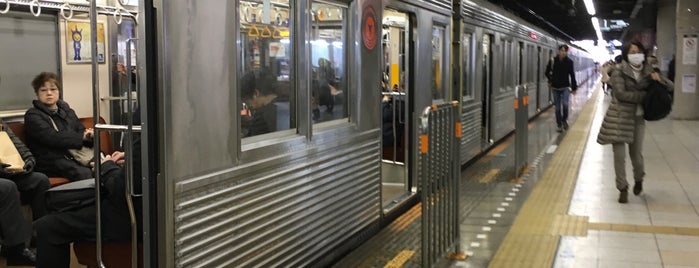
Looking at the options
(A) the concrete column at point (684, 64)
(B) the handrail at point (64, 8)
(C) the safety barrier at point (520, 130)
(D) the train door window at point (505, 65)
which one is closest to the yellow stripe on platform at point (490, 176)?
(C) the safety barrier at point (520, 130)

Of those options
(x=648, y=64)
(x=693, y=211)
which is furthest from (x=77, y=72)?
(x=693, y=211)

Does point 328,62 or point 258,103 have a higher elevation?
point 328,62

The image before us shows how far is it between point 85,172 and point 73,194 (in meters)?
1.61

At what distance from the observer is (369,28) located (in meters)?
5.36

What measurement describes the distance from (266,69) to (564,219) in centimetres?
344

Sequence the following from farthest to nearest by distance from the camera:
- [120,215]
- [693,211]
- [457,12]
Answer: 1. [457,12]
2. [693,211]
3. [120,215]

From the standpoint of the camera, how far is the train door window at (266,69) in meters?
3.75

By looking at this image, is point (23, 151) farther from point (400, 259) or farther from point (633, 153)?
point (633, 153)

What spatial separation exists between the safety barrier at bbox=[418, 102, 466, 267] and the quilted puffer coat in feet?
7.92

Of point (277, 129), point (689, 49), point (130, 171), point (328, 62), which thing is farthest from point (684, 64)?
point (130, 171)

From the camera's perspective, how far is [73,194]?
3838 mm

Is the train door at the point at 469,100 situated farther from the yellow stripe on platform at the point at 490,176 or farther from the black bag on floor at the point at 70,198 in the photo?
the black bag on floor at the point at 70,198

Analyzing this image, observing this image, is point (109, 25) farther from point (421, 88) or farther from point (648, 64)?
point (648, 64)

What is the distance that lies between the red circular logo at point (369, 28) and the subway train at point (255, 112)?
0.09ft
